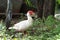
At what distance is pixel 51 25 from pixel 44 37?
129 centimetres

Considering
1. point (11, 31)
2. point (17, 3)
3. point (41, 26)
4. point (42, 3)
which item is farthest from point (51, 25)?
point (17, 3)

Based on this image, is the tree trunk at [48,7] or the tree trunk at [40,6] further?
the tree trunk at [40,6]

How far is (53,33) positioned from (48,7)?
3129mm

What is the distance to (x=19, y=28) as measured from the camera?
25.0 feet

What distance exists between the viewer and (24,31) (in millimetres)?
7727

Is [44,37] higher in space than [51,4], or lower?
lower

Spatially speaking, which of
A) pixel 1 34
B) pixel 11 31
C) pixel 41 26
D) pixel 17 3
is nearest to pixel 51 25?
pixel 41 26

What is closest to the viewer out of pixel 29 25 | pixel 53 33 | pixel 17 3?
pixel 53 33

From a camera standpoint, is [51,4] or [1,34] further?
[51,4]

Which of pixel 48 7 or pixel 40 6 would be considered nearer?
pixel 48 7

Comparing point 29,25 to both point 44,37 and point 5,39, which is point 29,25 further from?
point 5,39

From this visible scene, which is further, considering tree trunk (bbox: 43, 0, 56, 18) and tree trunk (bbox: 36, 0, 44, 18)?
tree trunk (bbox: 36, 0, 44, 18)

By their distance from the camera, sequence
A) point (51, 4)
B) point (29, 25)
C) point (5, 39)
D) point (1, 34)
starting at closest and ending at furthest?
point (5, 39) → point (1, 34) → point (29, 25) → point (51, 4)

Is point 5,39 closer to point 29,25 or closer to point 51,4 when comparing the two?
point 29,25
